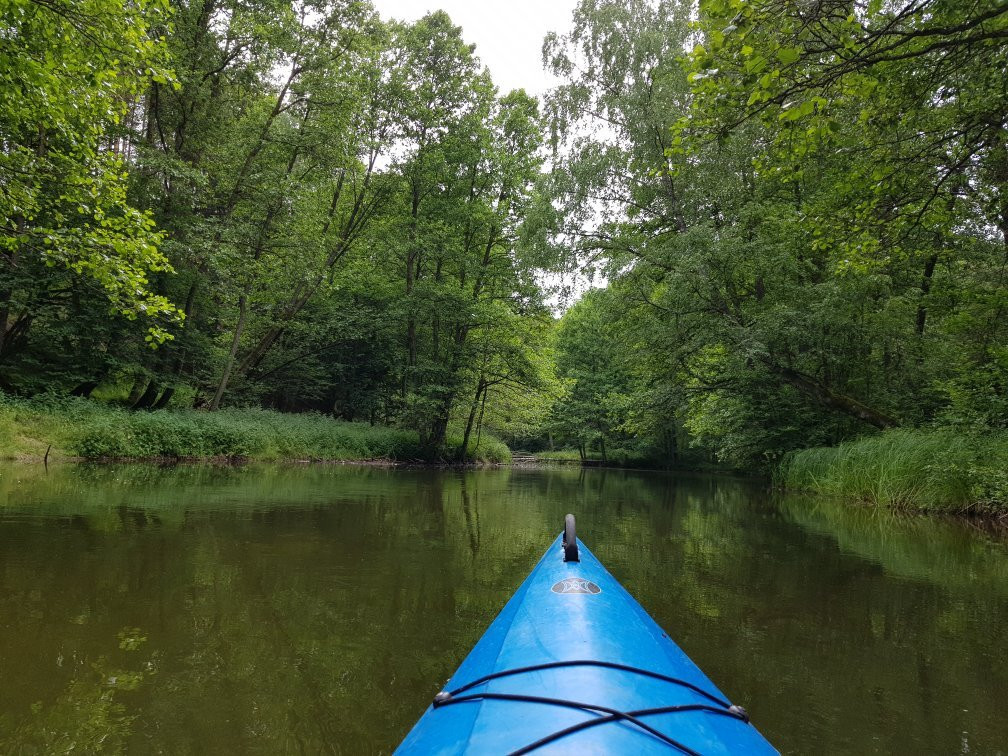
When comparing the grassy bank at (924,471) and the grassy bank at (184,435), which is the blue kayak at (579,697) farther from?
the grassy bank at (184,435)

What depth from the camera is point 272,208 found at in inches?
566

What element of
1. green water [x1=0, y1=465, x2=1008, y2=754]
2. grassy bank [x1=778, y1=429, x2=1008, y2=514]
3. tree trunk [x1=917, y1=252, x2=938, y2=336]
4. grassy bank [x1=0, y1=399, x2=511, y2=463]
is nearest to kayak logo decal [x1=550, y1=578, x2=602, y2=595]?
green water [x1=0, y1=465, x2=1008, y2=754]

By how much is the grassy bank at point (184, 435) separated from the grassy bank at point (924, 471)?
1357 cm

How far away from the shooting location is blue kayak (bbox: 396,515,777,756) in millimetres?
1250

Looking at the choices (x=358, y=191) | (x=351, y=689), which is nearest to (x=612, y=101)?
(x=358, y=191)

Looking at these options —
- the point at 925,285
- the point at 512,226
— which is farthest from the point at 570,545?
the point at 512,226

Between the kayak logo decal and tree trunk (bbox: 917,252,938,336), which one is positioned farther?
tree trunk (bbox: 917,252,938,336)

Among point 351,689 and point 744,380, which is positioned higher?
point 744,380

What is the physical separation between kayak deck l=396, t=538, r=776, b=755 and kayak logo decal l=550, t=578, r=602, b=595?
0.56 feet

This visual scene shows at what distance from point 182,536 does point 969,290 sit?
12344 millimetres

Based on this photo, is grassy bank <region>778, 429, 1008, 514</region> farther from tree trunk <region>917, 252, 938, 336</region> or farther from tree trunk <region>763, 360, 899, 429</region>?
tree trunk <region>917, 252, 938, 336</region>

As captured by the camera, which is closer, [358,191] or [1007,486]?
[1007,486]

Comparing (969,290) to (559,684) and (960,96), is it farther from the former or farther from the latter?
(559,684)

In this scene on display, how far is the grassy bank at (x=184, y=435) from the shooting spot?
10.1 meters
